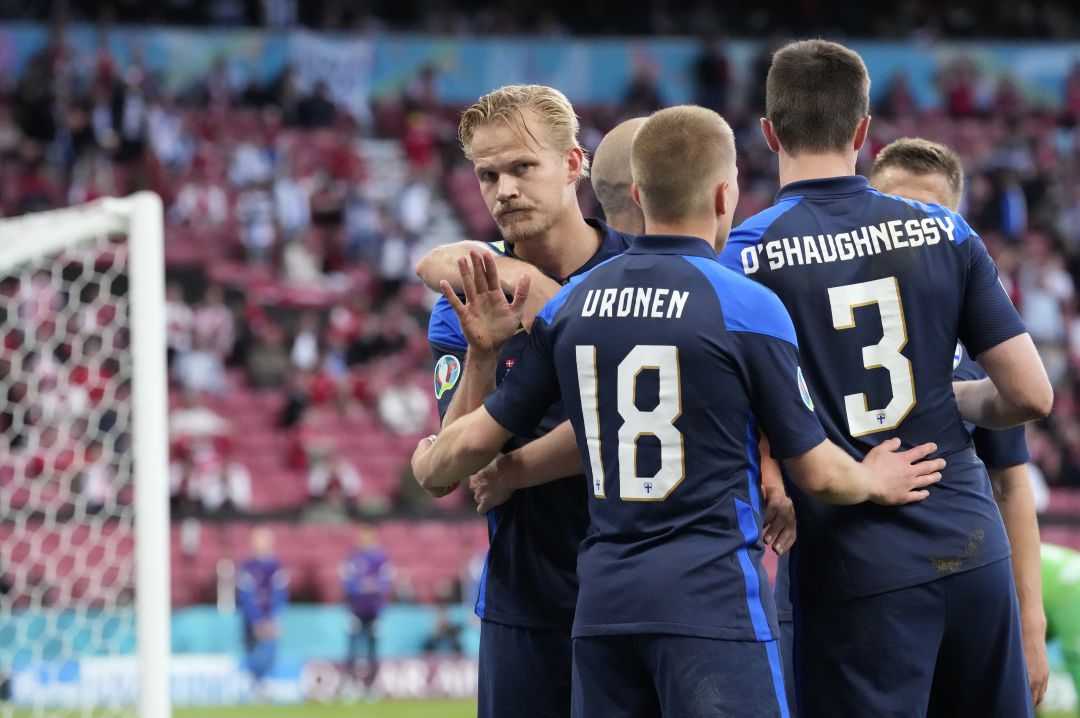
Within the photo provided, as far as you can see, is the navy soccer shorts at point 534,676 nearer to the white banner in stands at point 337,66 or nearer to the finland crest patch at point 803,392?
the finland crest patch at point 803,392

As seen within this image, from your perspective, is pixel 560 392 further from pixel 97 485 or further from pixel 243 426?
pixel 243 426

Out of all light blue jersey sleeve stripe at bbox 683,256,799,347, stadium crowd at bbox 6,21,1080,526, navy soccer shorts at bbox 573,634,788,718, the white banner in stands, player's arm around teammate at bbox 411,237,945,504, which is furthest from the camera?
the white banner in stands

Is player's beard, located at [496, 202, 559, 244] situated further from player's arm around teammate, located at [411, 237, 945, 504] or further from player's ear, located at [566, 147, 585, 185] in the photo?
player's arm around teammate, located at [411, 237, 945, 504]

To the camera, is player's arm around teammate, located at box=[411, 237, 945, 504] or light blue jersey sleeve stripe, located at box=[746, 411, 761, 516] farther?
player's arm around teammate, located at box=[411, 237, 945, 504]

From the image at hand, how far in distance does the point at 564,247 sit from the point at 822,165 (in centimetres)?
81

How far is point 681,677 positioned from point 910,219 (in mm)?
1477

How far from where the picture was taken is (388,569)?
51.1 ft

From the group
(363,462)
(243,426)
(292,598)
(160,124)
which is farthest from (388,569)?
(160,124)

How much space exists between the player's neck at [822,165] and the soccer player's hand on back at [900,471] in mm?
790

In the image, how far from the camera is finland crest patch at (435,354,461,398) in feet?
14.0

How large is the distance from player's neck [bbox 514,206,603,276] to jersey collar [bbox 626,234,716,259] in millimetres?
588

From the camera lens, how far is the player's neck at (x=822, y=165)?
4.02 m

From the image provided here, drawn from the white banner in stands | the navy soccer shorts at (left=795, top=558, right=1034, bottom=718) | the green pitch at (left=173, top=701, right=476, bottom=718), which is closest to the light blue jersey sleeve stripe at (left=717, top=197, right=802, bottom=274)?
the navy soccer shorts at (left=795, top=558, right=1034, bottom=718)

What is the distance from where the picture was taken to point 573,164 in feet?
14.0
